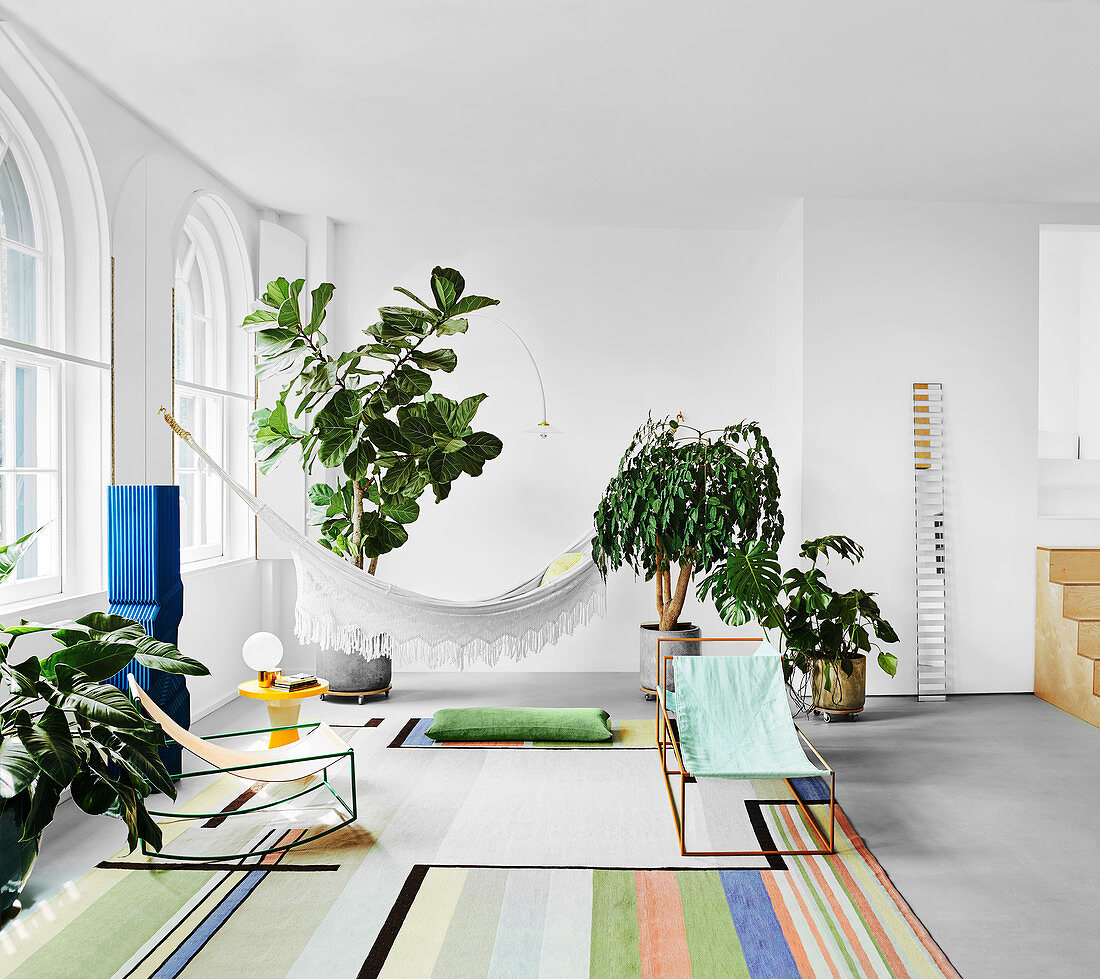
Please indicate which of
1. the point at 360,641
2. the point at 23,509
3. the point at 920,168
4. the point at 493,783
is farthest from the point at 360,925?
the point at 920,168

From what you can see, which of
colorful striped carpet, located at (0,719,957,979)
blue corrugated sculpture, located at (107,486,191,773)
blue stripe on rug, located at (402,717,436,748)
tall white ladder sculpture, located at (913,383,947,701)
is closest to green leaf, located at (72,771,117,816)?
colorful striped carpet, located at (0,719,957,979)

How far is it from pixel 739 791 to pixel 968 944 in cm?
103

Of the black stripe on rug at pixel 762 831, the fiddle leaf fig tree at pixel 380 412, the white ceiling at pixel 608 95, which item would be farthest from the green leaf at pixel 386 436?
the black stripe on rug at pixel 762 831

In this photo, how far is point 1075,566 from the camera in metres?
4.39

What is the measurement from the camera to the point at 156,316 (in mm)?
3646

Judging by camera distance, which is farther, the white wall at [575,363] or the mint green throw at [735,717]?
the white wall at [575,363]

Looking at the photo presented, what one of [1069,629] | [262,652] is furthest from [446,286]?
Result: [1069,629]

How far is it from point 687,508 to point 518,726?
1.23m

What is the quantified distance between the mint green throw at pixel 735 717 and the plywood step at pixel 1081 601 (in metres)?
2.06

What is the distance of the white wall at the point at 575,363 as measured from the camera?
5016 millimetres

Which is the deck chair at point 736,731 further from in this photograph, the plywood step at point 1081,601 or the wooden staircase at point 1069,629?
the plywood step at point 1081,601

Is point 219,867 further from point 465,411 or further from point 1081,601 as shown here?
point 1081,601

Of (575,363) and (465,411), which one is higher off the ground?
(575,363)

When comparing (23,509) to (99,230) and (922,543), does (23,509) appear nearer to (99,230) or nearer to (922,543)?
(99,230)
